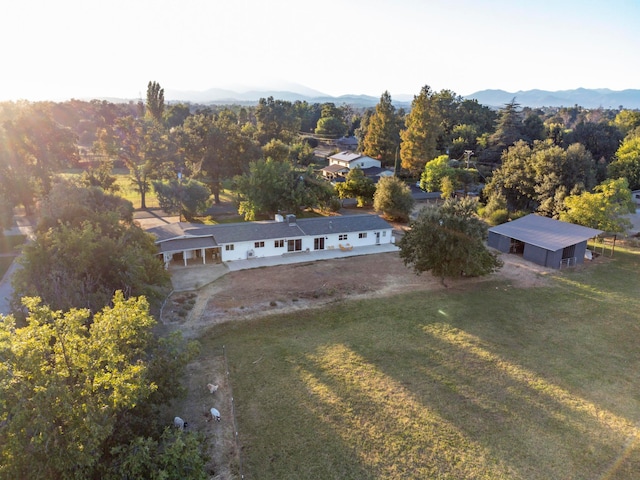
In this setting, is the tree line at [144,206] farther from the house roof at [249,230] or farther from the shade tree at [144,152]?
the house roof at [249,230]

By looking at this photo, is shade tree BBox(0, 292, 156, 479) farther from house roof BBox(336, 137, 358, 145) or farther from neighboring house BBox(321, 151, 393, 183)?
house roof BBox(336, 137, 358, 145)

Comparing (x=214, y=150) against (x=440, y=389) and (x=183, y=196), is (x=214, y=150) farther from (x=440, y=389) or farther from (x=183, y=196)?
(x=440, y=389)

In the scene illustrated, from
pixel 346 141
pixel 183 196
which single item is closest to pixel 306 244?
pixel 183 196

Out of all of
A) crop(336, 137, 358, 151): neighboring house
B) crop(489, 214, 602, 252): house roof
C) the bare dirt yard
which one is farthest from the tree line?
crop(336, 137, 358, 151): neighboring house

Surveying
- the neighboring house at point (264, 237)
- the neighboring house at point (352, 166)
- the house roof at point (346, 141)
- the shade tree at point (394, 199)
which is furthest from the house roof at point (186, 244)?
the house roof at point (346, 141)

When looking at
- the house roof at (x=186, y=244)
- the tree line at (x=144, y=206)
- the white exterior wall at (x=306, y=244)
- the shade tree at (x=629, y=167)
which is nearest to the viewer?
Result: the tree line at (x=144, y=206)

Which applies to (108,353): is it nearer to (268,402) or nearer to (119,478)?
(119,478)
